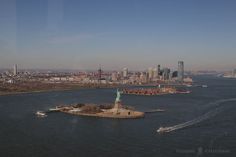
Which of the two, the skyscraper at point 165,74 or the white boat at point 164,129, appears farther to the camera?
the skyscraper at point 165,74

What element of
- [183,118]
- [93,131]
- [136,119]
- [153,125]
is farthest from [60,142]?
[183,118]

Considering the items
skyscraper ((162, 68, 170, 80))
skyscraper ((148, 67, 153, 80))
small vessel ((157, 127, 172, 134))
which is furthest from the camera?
skyscraper ((162, 68, 170, 80))

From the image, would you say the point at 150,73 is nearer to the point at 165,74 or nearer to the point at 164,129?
the point at 165,74

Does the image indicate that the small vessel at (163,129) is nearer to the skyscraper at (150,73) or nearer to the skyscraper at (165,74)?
the skyscraper at (150,73)

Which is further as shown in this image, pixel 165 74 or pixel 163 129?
pixel 165 74

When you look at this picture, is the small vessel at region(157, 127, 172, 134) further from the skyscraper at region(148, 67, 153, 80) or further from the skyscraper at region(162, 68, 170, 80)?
the skyscraper at region(162, 68, 170, 80)

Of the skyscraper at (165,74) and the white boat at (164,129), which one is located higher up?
the skyscraper at (165,74)

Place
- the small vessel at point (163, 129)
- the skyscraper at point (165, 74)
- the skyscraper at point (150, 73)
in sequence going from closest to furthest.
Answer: the small vessel at point (163, 129) < the skyscraper at point (150, 73) < the skyscraper at point (165, 74)

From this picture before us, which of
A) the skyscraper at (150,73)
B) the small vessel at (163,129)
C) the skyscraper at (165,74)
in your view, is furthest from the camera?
the skyscraper at (165,74)

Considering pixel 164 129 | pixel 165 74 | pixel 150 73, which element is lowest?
pixel 164 129

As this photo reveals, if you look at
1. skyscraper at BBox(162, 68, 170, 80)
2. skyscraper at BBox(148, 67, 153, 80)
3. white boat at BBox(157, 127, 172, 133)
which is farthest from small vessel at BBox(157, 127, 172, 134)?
skyscraper at BBox(162, 68, 170, 80)

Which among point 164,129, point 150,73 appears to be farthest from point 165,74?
point 164,129

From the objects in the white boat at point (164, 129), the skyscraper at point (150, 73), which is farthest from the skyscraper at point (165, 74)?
the white boat at point (164, 129)
